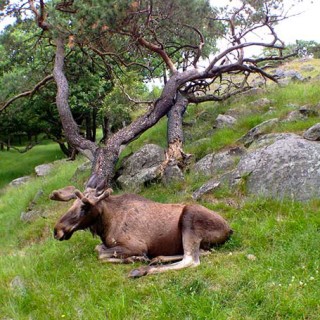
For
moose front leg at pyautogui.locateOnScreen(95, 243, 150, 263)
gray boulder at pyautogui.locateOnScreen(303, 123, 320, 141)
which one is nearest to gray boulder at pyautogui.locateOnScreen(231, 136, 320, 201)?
gray boulder at pyautogui.locateOnScreen(303, 123, 320, 141)

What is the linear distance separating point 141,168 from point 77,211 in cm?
497

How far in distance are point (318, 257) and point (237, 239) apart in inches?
59.8

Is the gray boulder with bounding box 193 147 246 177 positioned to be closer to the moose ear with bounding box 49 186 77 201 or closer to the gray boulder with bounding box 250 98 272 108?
the gray boulder with bounding box 250 98 272 108

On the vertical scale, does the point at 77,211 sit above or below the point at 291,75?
below

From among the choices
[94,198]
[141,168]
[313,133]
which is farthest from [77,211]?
[313,133]

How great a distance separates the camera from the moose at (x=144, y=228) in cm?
720

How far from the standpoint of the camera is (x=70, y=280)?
273 inches

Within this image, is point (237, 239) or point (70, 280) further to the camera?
point (237, 239)

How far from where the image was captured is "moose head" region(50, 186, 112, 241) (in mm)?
7262

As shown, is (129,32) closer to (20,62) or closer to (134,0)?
(134,0)

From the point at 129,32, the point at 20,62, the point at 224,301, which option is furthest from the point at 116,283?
the point at 20,62

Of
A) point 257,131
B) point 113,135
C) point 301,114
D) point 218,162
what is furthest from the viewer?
point 113,135

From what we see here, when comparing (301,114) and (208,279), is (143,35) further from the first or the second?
(208,279)

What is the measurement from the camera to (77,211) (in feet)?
24.5
